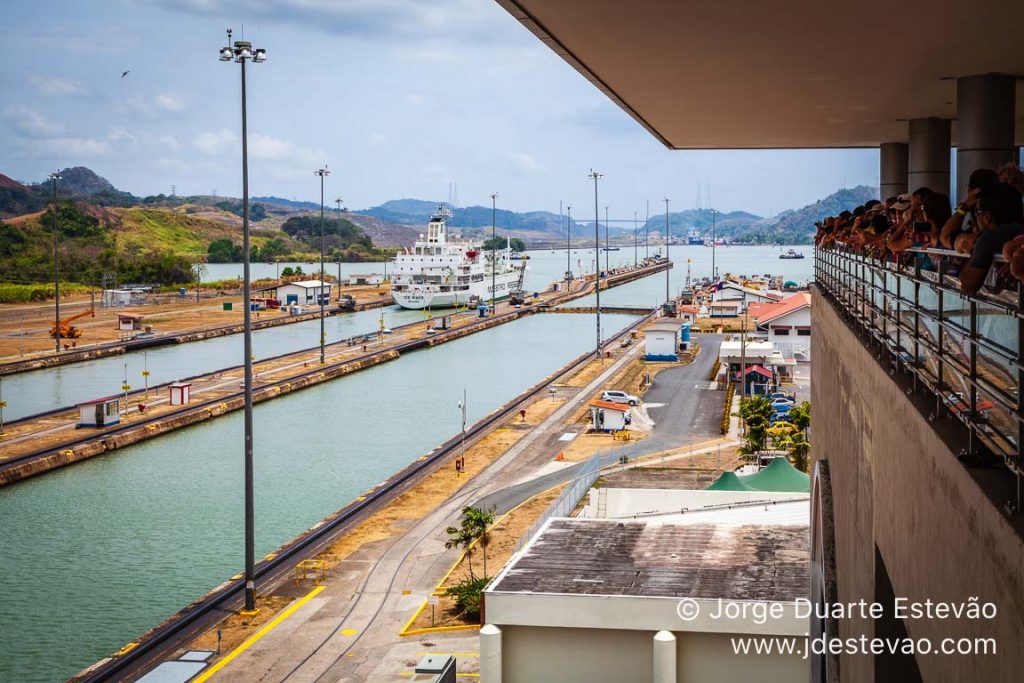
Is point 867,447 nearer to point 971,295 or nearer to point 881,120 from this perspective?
point 971,295

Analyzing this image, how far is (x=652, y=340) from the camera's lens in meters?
32.9

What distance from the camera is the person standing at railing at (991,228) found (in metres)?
2.11

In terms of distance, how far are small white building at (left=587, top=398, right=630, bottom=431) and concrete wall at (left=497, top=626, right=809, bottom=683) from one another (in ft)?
41.6

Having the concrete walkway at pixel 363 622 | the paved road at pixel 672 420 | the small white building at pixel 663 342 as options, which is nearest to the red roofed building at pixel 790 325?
the paved road at pixel 672 420

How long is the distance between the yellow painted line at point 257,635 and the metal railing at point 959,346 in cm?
681

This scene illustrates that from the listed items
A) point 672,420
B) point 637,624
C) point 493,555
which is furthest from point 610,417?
point 637,624

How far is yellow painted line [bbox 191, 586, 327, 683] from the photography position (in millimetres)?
8891

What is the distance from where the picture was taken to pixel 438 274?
57969mm

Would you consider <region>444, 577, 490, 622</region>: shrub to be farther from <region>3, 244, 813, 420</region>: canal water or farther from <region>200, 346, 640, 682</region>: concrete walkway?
<region>3, 244, 813, 420</region>: canal water

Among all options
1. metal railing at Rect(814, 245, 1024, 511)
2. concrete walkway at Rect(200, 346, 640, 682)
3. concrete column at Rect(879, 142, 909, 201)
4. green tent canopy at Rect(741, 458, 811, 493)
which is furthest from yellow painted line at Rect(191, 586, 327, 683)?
concrete column at Rect(879, 142, 909, 201)

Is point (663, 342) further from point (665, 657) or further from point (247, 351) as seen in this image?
point (665, 657)

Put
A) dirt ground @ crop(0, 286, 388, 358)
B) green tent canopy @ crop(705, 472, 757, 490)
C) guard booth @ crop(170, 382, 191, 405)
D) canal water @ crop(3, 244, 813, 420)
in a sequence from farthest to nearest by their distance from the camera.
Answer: dirt ground @ crop(0, 286, 388, 358)
canal water @ crop(3, 244, 813, 420)
guard booth @ crop(170, 382, 191, 405)
green tent canopy @ crop(705, 472, 757, 490)

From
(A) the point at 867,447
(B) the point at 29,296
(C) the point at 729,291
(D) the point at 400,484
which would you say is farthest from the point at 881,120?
(B) the point at 29,296

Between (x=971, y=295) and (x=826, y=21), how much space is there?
9.75 ft
